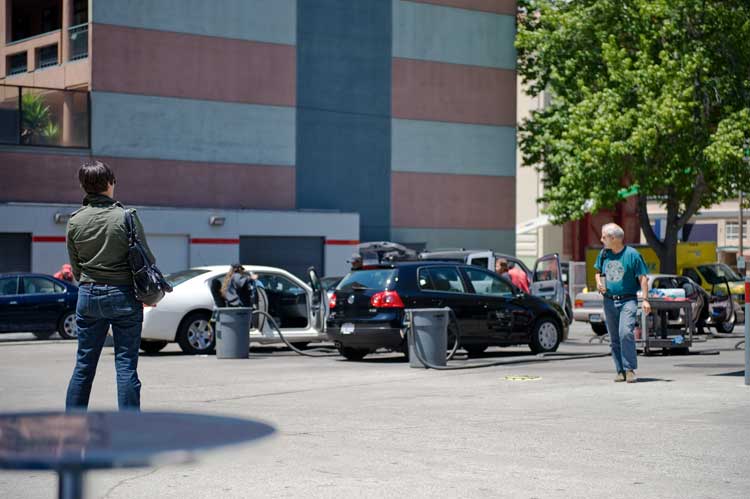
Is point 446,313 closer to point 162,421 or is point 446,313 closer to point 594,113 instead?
point 162,421

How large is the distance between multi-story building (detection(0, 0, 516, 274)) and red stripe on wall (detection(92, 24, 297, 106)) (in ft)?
0.15

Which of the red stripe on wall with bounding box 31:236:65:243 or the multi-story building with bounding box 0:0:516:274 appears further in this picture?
the multi-story building with bounding box 0:0:516:274

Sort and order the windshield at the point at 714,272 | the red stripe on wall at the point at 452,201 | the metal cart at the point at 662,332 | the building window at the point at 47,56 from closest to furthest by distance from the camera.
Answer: the metal cart at the point at 662,332 < the windshield at the point at 714,272 < the building window at the point at 47,56 < the red stripe on wall at the point at 452,201

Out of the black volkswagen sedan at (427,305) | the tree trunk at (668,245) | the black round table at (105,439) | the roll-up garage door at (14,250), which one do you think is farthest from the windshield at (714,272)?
the black round table at (105,439)

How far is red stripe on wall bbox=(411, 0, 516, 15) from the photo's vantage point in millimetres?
42594

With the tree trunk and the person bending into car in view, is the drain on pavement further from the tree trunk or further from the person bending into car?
the tree trunk

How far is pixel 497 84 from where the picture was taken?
43.9 m

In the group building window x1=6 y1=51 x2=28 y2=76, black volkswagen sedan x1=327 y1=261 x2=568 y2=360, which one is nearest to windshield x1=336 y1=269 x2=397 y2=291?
black volkswagen sedan x1=327 y1=261 x2=568 y2=360

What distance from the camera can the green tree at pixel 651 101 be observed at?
122 ft

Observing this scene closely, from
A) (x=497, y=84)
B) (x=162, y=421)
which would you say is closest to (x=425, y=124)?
(x=497, y=84)

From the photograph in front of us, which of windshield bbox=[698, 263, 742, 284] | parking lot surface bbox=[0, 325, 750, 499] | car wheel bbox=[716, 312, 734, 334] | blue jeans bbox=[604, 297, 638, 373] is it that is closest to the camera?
parking lot surface bbox=[0, 325, 750, 499]

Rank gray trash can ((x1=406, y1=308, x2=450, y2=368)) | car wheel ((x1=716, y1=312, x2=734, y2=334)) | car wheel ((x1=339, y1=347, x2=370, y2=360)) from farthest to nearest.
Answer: car wheel ((x1=716, y1=312, x2=734, y2=334)), car wheel ((x1=339, y1=347, x2=370, y2=360)), gray trash can ((x1=406, y1=308, x2=450, y2=368))

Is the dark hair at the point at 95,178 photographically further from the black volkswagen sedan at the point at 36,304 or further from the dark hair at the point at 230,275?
the black volkswagen sedan at the point at 36,304

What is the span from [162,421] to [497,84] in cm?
4085
